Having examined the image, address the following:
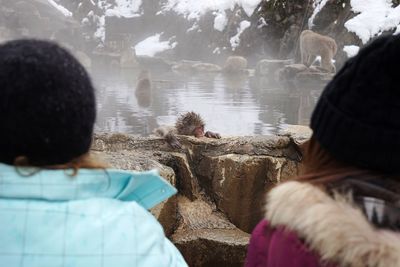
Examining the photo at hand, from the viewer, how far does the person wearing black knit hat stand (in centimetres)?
92

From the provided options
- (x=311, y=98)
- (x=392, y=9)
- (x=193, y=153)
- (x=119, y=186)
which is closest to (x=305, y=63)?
(x=392, y=9)

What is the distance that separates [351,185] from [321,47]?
53.7ft

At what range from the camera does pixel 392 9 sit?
14945mm

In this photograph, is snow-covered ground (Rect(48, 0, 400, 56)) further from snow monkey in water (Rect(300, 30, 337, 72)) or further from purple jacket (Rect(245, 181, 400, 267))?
purple jacket (Rect(245, 181, 400, 267))

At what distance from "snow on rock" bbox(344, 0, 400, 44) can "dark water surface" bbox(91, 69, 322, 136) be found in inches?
121

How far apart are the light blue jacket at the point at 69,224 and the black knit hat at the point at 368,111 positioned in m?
0.47

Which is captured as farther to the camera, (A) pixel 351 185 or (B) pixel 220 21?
(B) pixel 220 21

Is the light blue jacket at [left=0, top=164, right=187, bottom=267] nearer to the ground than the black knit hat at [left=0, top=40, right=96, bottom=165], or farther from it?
nearer to the ground

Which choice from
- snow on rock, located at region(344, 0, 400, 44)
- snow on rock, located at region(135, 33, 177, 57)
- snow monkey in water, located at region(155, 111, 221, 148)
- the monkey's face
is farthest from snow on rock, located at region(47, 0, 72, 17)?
the monkey's face

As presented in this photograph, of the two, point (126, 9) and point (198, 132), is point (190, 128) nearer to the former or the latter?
point (198, 132)

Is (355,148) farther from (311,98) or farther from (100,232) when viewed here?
(311,98)

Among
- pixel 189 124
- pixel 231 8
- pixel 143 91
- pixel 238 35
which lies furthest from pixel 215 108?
pixel 231 8

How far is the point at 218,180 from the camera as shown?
4.20 metres

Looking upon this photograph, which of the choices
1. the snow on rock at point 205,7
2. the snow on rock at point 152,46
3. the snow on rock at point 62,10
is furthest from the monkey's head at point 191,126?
the snow on rock at point 62,10
